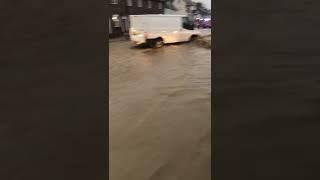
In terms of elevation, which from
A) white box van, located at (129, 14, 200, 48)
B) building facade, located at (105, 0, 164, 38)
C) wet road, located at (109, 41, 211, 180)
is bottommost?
wet road, located at (109, 41, 211, 180)

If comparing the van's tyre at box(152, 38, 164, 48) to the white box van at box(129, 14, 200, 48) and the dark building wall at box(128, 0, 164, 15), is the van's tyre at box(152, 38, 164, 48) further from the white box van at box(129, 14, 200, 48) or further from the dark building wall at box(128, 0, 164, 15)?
the dark building wall at box(128, 0, 164, 15)

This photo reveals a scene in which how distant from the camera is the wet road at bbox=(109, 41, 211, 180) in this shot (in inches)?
58.8

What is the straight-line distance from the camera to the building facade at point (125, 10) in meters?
1.32

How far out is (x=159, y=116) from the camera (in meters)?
2.25

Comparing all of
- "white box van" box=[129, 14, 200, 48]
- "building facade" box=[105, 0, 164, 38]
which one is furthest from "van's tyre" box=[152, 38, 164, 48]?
"building facade" box=[105, 0, 164, 38]

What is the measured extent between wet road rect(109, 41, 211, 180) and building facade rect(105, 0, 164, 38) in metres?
0.09

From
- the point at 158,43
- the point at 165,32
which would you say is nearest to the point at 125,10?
the point at 165,32

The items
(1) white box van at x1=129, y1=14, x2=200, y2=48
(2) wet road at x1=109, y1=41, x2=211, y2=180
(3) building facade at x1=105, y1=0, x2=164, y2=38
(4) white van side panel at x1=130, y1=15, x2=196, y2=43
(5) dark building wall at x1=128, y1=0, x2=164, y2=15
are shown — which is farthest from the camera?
(4) white van side panel at x1=130, y1=15, x2=196, y2=43

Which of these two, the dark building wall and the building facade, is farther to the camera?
the dark building wall

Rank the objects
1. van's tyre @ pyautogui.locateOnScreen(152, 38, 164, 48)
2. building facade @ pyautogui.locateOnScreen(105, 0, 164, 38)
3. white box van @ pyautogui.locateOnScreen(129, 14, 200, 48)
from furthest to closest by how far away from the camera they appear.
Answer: van's tyre @ pyautogui.locateOnScreen(152, 38, 164, 48) → white box van @ pyautogui.locateOnScreen(129, 14, 200, 48) → building facade @ pyautogui.locateOnScreen(105, 0, 164, 38)
